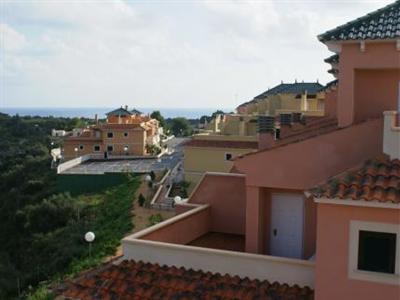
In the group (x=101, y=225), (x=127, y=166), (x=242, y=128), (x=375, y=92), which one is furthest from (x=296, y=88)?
(x=375, y=92)

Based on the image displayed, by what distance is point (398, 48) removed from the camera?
10.2 metres

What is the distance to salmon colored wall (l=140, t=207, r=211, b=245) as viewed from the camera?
12055 mm

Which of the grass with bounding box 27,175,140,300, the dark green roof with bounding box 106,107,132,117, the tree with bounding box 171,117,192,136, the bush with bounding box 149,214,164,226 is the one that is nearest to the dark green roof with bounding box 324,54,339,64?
the grass with bounding box 27,175,140,300

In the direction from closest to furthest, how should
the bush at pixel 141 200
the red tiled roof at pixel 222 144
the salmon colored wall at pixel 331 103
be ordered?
1. the salmon colored wall at pixel 331 103
2. the bush at pixel 141 200
3. the red tiled roof at pixel 222 144

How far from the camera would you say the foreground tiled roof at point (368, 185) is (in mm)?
8180

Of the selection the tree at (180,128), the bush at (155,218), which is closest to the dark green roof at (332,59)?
the bush at (155,218)

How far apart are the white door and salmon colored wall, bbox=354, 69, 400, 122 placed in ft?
7.95

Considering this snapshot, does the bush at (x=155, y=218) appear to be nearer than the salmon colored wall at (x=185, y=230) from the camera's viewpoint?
No

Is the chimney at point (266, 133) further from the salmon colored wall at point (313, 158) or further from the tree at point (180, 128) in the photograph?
the tree at point (180, 128)

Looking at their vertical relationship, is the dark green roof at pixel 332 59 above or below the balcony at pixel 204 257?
above

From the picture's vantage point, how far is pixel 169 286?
9.82m

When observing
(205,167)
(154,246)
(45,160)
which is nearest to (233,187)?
(154,246)

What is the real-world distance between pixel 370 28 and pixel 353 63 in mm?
765

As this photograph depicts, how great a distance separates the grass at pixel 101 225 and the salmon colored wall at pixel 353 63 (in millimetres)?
16426
